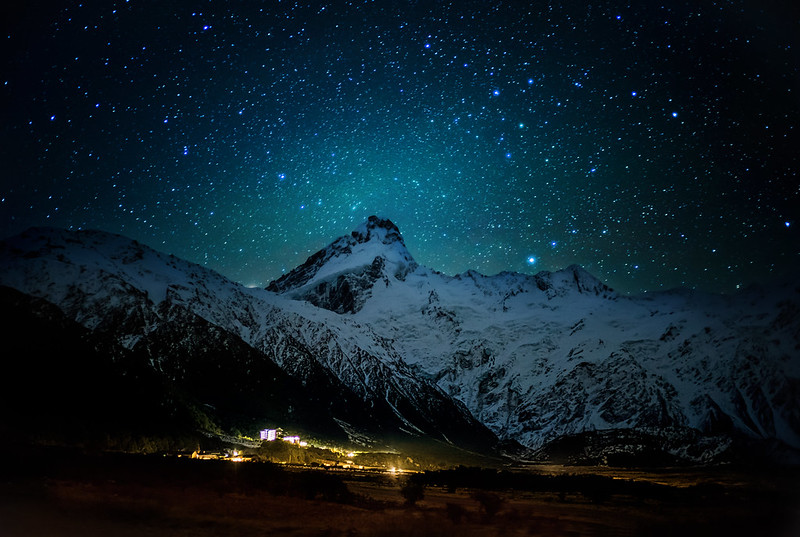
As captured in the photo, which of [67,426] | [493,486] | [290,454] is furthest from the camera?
[290,454]

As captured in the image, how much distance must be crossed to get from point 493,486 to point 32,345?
155860 millimetres

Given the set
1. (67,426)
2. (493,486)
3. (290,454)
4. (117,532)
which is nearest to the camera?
(117,532)

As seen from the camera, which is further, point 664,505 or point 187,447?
point 187,447

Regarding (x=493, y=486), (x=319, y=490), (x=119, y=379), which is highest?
(x=119, y=379)

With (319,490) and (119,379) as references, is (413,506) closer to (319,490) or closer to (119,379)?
(319,490)

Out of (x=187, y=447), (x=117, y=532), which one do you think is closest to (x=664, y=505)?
(x=117, y=532)

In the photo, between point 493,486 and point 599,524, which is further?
point 493,486

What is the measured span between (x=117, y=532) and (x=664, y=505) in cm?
7379

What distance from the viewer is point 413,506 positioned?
5728cm

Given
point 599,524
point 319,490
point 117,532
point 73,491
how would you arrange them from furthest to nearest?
point 319,490
point 599,524
point 73,491
point 117,532

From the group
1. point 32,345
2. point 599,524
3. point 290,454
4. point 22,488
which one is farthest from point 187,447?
point 599,524

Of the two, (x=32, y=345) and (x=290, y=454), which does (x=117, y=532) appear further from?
(x=32, y=345)

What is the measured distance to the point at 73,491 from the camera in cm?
4594

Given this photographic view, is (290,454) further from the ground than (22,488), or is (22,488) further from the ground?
(22,488)
